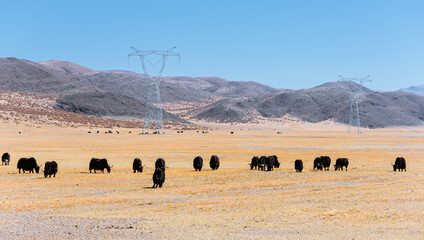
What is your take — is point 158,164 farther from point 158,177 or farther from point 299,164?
point 299,164

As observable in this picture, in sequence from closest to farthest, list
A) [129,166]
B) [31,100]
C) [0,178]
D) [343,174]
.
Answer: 1. [0,178]
2. [343,174]
3. [129,166]
4. [31,100]

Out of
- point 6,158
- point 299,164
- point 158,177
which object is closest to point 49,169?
point 158,177

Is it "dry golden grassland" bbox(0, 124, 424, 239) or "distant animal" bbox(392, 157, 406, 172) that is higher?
"distant animal" bbox(392, 157, 406, 172)

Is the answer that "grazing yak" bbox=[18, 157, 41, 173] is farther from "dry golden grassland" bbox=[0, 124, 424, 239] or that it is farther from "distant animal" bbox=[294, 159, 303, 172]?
"distant animal" bbox=[294, 159, 303, 172]

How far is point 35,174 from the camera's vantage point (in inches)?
1363

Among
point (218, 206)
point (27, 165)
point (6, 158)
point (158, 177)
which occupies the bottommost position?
point (218, 206)

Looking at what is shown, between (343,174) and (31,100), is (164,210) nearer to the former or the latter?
(343,174)

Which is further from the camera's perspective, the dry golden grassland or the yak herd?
the yak herd

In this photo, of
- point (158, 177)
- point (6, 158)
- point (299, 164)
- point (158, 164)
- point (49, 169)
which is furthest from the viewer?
point (6, 158)

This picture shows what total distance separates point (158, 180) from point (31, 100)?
17062 centimetres

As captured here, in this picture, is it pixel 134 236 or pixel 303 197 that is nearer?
pixel 134 236

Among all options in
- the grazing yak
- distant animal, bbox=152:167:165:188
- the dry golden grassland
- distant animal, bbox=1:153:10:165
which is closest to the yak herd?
the grazing yak

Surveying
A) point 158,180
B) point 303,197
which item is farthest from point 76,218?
point 303,197

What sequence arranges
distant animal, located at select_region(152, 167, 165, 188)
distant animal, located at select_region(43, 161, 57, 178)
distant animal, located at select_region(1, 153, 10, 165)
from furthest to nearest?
1. distant animal, located at select_region(1, 153, 10, 165)
2. distant animal, located at select_region(43, 161, 57, 178)
3. distant animal, located at select_region(152, 167, 165, 188)
